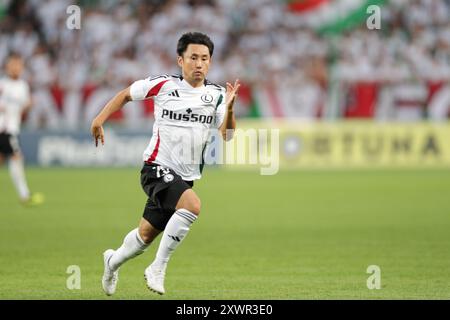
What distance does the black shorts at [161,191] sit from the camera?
8.12m

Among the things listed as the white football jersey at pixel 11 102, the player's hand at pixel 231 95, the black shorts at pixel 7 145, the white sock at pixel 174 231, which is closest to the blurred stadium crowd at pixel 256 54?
the white football jersey at pixel 11 102

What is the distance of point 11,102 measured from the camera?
17.8 metres

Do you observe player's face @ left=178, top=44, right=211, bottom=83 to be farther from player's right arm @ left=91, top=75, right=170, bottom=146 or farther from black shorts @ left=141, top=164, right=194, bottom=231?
black shorts @ left=141, top=164, right=194, bottom=231

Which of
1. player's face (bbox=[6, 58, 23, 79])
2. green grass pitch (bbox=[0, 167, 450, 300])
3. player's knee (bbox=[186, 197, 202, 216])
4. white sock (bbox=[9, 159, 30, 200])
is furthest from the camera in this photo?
player's face (bbox=[6, 58, 23, 79])

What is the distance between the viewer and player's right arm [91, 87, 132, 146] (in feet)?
26.3

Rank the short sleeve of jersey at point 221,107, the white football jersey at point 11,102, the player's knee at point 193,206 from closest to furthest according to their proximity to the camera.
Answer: the player's knee at point 193,206
the short sleeve of jersey at point 221,107
the white football jersey at point 11,102

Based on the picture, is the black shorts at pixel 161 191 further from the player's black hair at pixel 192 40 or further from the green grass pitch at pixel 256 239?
the player's black hair at pixel 192 40

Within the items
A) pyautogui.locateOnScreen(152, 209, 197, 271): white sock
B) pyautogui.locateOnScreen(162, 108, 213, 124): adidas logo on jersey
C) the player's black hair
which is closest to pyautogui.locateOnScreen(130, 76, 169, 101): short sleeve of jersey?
pyautogui.locateOnScreen(162, 108, 213, 124): adidas logo on jersey

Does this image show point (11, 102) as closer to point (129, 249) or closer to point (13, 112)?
point (13, 112)

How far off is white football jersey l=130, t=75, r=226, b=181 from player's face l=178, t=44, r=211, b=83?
16 centimetres

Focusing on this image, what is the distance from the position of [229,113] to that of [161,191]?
87 cm

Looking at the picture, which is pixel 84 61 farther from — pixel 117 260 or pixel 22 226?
pixel 117 260

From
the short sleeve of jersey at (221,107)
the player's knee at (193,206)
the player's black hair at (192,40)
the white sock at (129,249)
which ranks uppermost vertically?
the player's black hair at (192,40)

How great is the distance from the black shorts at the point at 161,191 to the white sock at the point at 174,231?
4.3 inches
